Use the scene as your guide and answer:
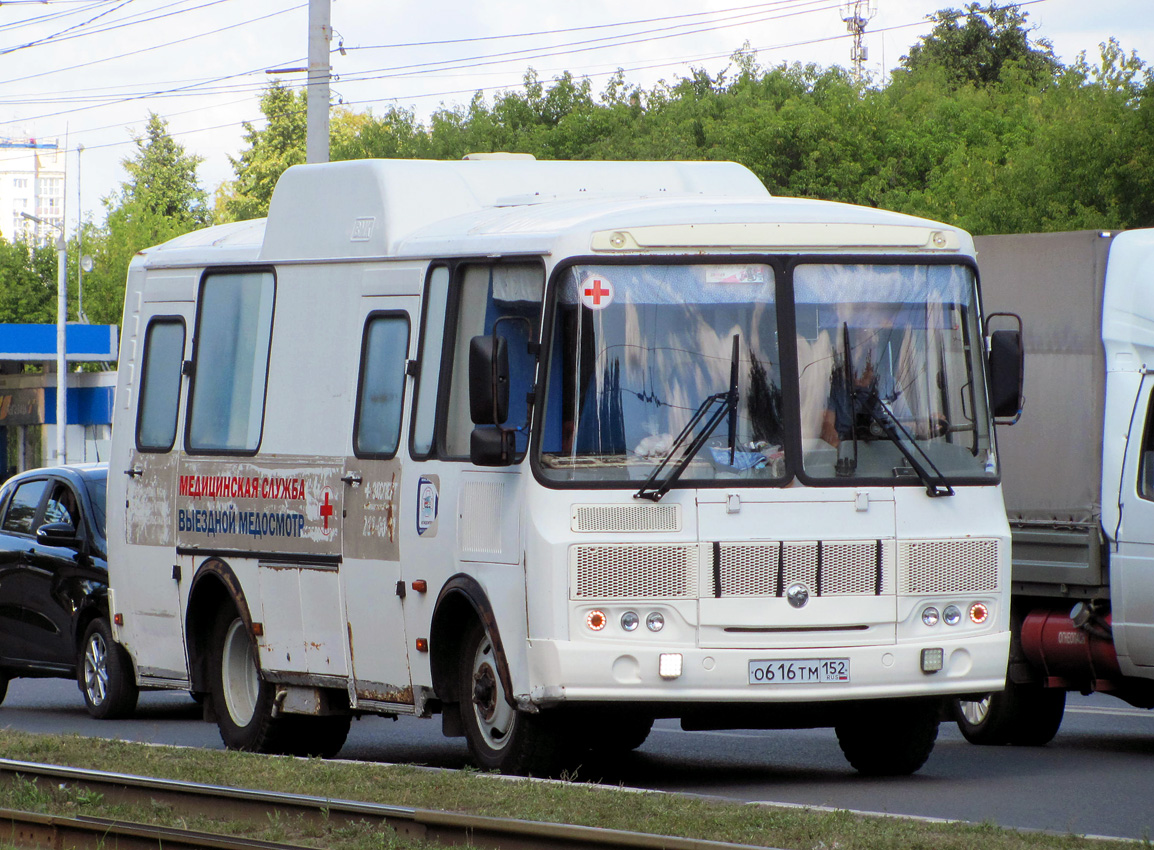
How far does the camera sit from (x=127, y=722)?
14492 mm

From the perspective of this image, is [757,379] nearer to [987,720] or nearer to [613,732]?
[613,732]

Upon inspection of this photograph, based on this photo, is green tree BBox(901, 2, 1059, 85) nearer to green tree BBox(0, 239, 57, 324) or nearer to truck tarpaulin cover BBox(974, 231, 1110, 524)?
green tree BBox(0, 239, 57, 324)

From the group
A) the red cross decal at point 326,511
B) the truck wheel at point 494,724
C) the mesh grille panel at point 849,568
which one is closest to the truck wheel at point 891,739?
the mesh grille panel at point 849,568

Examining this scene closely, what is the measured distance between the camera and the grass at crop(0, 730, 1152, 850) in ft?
24.9

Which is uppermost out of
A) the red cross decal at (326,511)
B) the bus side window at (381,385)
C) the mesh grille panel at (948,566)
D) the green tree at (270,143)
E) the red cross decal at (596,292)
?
the green tree at (270,143)

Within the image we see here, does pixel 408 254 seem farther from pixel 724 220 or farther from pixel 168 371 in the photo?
pixel 168 371

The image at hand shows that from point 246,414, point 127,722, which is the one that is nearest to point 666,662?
point 246,414

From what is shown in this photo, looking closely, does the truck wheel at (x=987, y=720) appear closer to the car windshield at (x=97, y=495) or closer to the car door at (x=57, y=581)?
the car door at (x=57, y=581)

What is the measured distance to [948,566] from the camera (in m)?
9.67

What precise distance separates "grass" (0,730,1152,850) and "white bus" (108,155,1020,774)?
0.58 metres

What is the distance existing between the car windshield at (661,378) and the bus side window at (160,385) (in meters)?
3.96

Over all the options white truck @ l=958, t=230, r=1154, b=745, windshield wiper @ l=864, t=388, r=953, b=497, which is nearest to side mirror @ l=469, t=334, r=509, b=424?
windshield wiper @ l=864, t=388, r=953, b=497

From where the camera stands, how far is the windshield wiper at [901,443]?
9.61m

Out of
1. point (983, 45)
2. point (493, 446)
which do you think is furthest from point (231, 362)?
point (983, 45)
